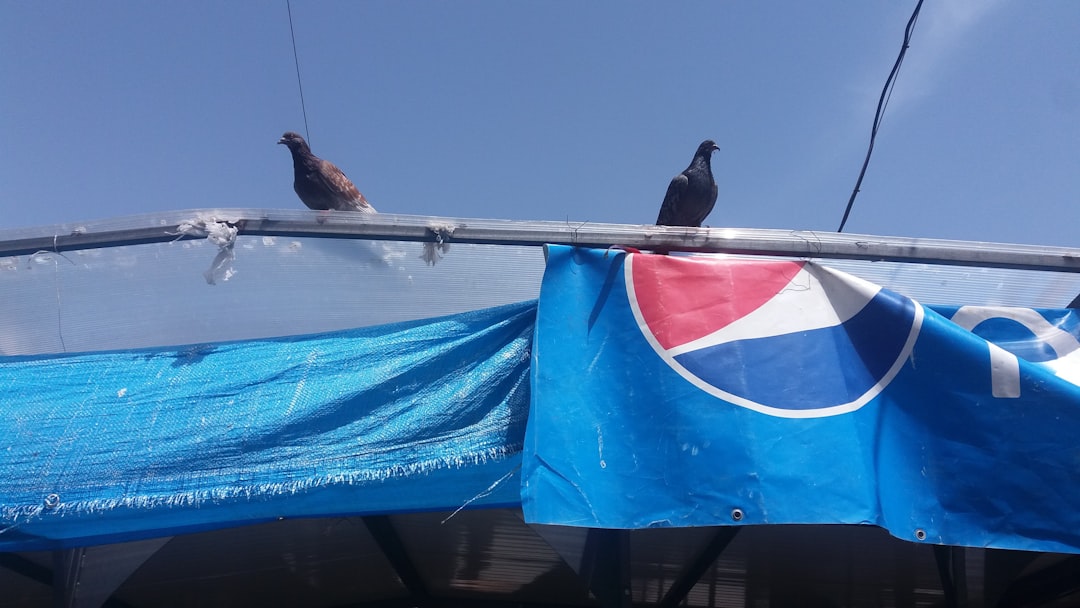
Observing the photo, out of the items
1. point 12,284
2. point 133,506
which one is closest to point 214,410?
point 133,506

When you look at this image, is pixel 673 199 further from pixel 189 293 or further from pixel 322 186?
pixel 189 293

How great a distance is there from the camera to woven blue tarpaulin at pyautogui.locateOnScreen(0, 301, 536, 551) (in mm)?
1744

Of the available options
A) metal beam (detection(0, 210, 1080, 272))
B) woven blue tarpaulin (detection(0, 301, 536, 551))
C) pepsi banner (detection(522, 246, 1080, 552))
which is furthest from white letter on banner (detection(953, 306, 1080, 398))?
woven blue tarpaulin (detection(0, 301, 536, 551))

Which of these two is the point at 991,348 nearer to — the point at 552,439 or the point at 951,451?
the point at 951,451

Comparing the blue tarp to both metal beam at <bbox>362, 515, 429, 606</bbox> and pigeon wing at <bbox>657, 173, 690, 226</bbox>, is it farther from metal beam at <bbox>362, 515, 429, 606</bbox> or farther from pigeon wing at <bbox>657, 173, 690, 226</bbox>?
pigeon wing at <bbox>657, 173, 690, 226</bbox>

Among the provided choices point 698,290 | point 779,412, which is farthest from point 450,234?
point 779,412

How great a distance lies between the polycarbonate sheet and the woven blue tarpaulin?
0.85 feet

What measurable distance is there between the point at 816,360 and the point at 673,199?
2.32m

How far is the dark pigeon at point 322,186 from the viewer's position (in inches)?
150

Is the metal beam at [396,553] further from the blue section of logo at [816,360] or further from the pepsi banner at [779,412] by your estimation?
the blue section of logo at [816,360]

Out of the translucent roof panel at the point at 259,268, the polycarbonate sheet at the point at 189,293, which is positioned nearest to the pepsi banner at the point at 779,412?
the translucent roof panel at the point at 259,268

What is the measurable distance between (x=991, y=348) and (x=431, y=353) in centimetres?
164

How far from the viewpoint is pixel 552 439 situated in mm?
1758

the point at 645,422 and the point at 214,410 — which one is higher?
the point at 214,410
